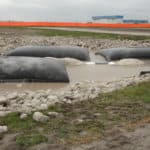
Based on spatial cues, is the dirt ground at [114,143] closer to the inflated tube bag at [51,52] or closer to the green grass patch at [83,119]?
the green grass patch at [83,119]

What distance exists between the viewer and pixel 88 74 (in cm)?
1519

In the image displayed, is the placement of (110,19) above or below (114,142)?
above

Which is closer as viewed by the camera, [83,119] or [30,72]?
[83,119]

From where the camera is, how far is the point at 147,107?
7906mm

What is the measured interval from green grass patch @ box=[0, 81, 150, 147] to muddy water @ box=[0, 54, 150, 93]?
130 inches

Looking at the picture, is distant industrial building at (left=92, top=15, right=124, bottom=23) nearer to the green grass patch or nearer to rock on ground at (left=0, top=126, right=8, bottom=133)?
the green grass patch

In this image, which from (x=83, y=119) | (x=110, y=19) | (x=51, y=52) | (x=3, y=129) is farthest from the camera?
(x=110, y=19)

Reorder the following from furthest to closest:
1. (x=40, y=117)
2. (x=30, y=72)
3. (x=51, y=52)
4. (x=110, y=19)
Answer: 1. (x=110, y=19)
2. (x=51, y=52)
3. (x=30, y=72)
4. (x=40, y=117)

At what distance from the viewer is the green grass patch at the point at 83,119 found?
5980mm

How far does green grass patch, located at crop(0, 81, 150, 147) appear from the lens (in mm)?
5980

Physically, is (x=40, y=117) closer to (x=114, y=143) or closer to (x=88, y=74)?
(x=114, y=143)

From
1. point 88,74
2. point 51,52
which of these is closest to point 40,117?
point 88,74

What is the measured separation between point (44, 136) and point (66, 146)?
50cm

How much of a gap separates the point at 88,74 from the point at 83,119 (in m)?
8.23
